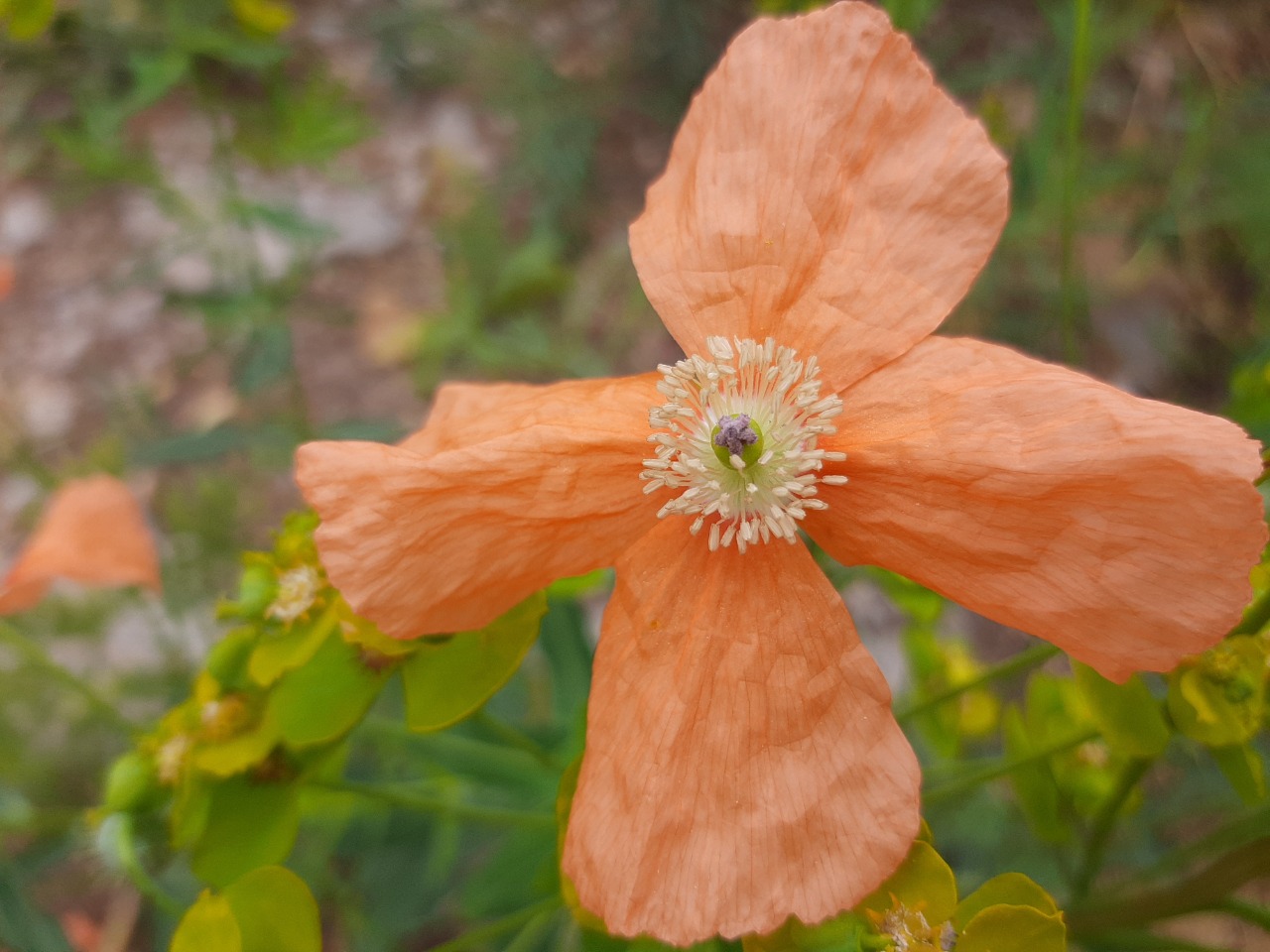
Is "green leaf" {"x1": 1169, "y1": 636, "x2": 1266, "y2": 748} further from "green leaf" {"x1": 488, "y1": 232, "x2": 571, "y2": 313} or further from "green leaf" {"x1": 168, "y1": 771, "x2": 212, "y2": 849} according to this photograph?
"green leaf" {"x1": 488, "y1": 232, "x2": 571, "y2": 313}

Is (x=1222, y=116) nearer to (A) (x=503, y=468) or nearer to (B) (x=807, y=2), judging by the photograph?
(B) (x=807, y=2)

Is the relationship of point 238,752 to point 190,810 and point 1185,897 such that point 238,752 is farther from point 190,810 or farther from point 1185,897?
point 1185,897

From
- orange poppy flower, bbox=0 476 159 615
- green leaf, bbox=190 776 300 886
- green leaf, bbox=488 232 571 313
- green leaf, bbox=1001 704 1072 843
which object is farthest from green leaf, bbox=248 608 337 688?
green leaf, bbox=488 232 571 313

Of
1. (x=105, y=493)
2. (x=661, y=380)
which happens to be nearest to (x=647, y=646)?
(x=661, y=380)

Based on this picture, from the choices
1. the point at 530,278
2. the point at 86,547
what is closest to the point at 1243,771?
the point at 86,547

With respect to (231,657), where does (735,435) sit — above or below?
above

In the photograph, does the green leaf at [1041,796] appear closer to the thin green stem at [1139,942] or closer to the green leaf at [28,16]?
the thin green stem at [1139,942]

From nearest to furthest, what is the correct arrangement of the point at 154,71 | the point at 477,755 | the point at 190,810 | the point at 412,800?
the point at 190,810, the point at 412,800, the point at 477,755, the point at 154,71
